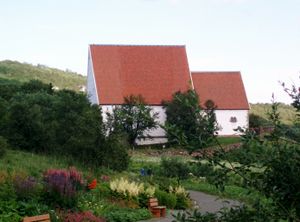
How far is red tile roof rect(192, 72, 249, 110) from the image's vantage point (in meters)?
56.9

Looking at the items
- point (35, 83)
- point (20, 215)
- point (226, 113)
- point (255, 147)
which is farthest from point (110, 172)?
point (226, 113)

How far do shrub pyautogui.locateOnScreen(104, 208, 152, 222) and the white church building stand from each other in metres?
37.2

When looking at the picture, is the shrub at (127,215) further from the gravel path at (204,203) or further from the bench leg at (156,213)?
the gravel path at (204,203)

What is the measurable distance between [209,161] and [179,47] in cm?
5460

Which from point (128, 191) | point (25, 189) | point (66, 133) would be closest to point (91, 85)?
point (66, 133)

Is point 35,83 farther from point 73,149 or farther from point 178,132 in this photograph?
point 178,132

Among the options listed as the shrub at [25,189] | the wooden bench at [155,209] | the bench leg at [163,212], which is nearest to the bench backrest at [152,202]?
the wooden bench at [155,209]

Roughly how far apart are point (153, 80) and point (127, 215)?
41.2m

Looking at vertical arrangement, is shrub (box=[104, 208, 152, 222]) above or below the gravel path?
above

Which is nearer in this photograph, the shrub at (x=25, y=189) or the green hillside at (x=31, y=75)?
the shrub at (x=25, y=189)

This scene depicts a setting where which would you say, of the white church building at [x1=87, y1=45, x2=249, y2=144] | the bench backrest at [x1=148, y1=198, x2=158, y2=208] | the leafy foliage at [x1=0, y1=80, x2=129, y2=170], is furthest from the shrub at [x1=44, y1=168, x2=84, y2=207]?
the white church building at [x1=87, y1=45, x2=249, y2=144]

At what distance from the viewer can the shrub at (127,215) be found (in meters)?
13.6

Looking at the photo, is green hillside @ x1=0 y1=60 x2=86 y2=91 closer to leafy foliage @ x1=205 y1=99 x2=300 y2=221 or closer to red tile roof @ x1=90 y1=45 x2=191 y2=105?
red tile roof @ x1=90 y1=45 x2=191 y2=105

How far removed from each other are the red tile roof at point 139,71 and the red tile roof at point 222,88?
306 cm
